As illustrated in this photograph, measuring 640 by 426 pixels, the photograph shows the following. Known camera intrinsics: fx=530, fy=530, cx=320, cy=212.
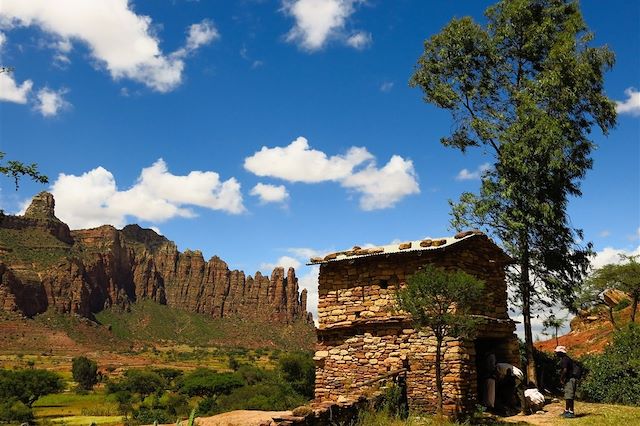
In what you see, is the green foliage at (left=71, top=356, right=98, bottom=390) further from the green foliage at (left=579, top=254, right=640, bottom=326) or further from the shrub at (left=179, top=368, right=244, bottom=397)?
the green foliage at (left=579, top=254, right=640, bottom=326)

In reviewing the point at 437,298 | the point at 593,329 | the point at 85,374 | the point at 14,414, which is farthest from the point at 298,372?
the point at 437,298

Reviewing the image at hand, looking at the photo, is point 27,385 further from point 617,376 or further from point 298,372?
point 617,376

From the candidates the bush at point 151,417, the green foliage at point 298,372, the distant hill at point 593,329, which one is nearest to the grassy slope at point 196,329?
the green foliage at point 298,372

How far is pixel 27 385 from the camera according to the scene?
52219 mm

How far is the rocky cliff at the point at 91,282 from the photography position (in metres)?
136

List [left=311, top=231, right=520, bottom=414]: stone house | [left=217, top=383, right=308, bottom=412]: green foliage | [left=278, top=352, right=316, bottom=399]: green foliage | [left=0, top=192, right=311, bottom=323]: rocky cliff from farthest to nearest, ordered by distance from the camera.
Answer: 1. [left=0, top=192, right=311, bottom=323]: rocky cliff
2. [left=278, top=352, right=316, bottom=399]: green foliage
3. [left=217, top=383, right=308, bottom=412]: green foliage
4. [left=311, top=231, right=520, bottom=414]: stone house

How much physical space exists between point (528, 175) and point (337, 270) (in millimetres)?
8266

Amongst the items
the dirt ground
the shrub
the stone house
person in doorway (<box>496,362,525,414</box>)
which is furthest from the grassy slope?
person in doorway (<box>496,362,525,414</box>)

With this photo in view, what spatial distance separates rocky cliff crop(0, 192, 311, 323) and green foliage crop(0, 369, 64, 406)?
8370 centimetres

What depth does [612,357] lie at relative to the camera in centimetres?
1972

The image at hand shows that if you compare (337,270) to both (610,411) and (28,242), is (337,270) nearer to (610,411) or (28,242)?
(610,411)

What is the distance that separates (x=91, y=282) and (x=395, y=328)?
162 meters

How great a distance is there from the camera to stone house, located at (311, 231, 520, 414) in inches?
618

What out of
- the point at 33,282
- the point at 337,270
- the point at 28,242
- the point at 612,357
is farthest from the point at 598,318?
the point at 28,242
